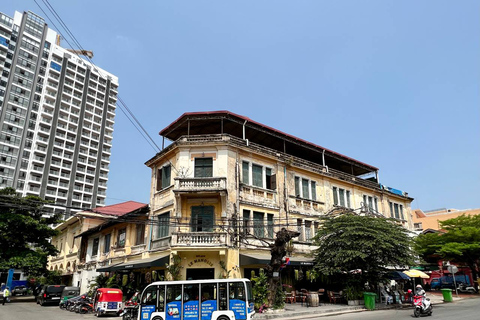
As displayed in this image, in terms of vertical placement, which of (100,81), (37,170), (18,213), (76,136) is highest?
(100,81)

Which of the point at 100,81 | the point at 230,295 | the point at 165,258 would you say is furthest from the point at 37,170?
the point at 230,295

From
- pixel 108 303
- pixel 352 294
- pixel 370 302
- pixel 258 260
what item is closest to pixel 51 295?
pixel 108 303

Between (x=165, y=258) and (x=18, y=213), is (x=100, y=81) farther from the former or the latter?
(x=165, y=258)

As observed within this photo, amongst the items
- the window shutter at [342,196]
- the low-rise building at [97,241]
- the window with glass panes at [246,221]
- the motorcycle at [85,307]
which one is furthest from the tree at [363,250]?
the motorcycle at [85,307]

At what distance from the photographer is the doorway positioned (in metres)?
22.0

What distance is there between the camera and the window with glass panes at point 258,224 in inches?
939

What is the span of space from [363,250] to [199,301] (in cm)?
1166

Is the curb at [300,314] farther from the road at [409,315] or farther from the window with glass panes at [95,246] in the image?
the window with glass panes at [95,246]

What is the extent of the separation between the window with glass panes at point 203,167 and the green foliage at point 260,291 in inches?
303

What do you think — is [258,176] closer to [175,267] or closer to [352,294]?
[175,267]

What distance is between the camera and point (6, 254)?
32.1m

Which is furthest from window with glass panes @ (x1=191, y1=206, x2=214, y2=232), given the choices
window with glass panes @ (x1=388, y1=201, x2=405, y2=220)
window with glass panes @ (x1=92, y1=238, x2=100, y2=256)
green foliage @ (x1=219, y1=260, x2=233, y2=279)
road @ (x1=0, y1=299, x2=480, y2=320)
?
window with glass panes @ (x1=388, y1=201, x2=405, y2=220)

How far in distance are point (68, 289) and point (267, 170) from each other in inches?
765

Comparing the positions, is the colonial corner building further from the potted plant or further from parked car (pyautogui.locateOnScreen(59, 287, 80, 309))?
parked car (pyautogui.locateOnScreen(59, 287, 80, 309))
